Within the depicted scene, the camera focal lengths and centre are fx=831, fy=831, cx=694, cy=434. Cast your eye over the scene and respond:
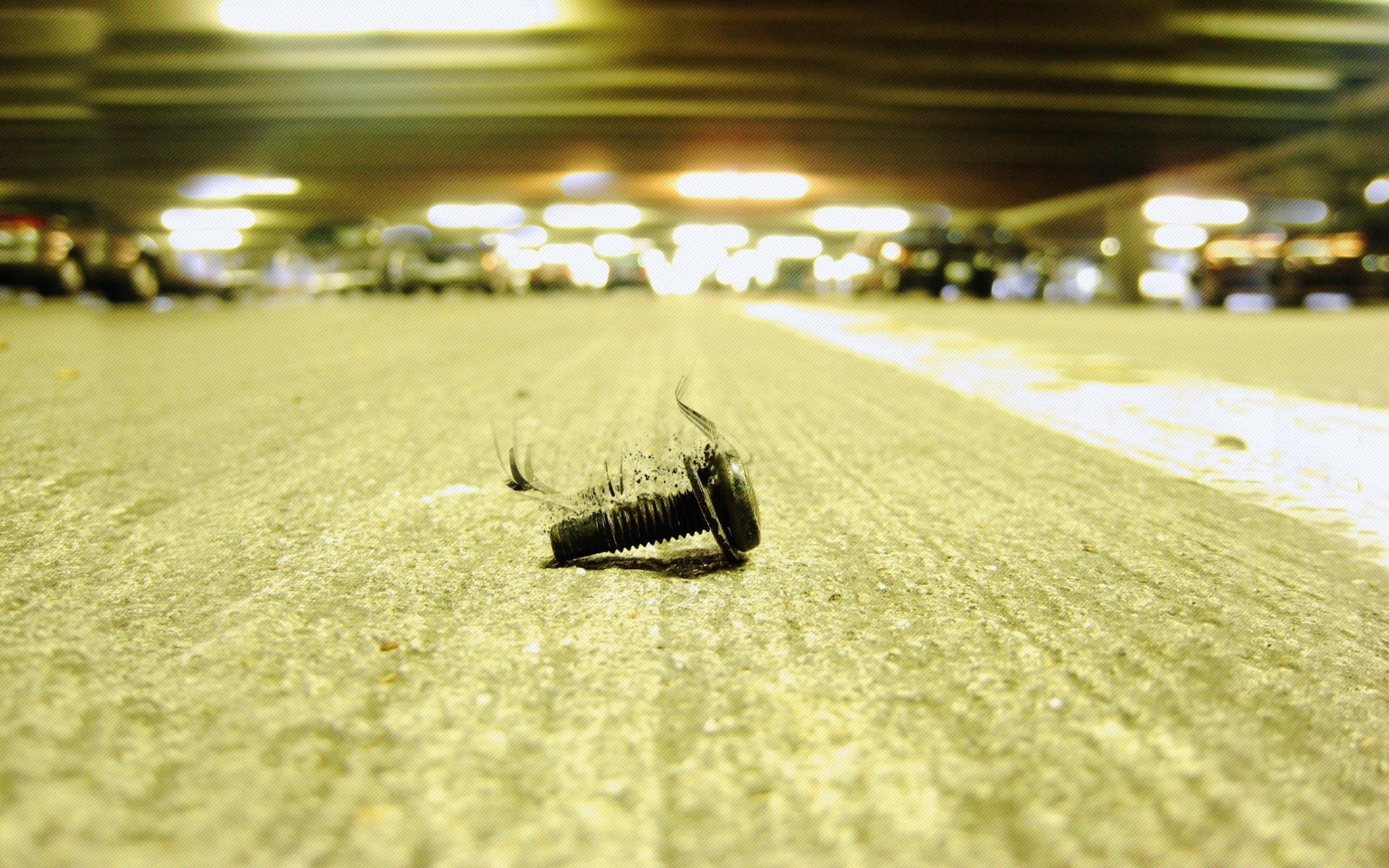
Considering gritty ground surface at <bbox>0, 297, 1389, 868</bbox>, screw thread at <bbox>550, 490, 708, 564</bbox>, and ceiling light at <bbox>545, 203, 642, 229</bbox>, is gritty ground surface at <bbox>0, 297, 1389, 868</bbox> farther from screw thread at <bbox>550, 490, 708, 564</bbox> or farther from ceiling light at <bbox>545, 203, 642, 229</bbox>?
ceiling light at <bbox>545, 203, 642, 229</bbox>

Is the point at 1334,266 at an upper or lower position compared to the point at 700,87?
lower

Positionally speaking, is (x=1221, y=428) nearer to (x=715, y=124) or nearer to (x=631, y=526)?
(x=631, y=526)

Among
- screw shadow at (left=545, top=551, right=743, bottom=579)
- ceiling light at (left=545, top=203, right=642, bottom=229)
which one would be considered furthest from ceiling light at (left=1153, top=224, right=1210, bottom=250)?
screw shadow at (left=545, top=551, right=743, bottom=579)

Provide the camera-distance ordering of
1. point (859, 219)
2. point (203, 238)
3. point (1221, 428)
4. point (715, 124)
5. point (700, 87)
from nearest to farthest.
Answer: point (1221, 428), point (700, 87), point (715, 124), point (859, 219), point (203, 238)

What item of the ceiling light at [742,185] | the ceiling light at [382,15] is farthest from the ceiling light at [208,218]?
the ceiling light at [382,15]

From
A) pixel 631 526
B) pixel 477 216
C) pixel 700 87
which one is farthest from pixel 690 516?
pixel 477 216

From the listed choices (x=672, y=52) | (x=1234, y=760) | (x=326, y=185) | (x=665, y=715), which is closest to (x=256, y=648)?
(x=665, y=715)
